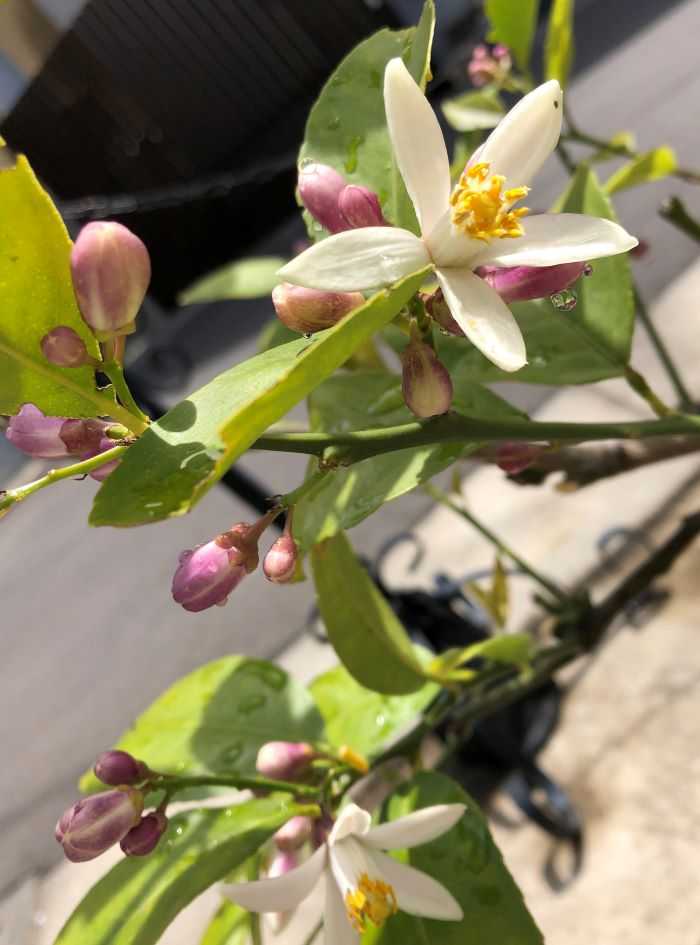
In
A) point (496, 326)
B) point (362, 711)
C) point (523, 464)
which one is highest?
point (496, 326)

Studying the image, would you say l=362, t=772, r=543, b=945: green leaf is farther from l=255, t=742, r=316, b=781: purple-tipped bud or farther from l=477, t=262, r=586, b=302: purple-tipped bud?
l=477, t=262, r=586, b=302: purple-tipped bud

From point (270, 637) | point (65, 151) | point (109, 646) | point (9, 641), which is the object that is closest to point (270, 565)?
point (270, 637)

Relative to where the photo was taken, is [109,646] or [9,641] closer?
[109,646]

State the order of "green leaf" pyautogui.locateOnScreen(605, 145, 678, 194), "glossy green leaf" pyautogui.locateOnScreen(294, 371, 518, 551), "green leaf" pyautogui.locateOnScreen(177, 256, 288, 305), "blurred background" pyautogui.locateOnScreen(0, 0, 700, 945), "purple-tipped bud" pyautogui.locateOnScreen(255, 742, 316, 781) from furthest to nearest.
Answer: "blurred background" pyautogui.locateOnScreen(0, 0, 700, 945) → "green leaf" pyautogui.locateOnScreen(177, 256, 288, 305) → "green leaf" pyautogui.locateOnScreen(605, 145, 678, 194) → "purple-tipped bud" pyautogui.locateOnScreen(255, 742, 316, 781) → "glossy green leaf" pyautogui.locateOnScreen(294, 371, 518, 551)

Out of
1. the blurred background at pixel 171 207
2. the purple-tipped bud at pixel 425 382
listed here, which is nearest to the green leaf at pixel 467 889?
the purple-tipped bud at pixel 425 382

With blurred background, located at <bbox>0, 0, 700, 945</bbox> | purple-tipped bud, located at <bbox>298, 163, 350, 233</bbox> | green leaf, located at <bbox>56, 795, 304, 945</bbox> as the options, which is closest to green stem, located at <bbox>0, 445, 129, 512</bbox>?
purple-tipped bud, located at <bbox>298, 163, 350, 233</bbox>

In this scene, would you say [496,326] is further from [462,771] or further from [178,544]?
[178,544]

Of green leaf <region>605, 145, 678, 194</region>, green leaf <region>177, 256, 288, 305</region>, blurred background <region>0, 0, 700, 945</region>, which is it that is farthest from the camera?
blurred background <region>0, 0, 700, 945</region>
